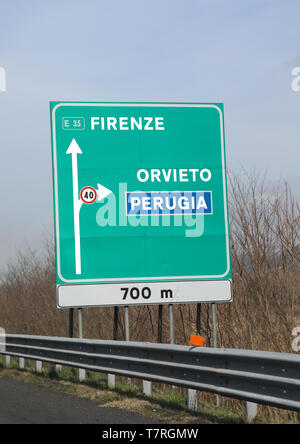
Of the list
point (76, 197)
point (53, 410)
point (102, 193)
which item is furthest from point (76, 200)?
point (53, 410)

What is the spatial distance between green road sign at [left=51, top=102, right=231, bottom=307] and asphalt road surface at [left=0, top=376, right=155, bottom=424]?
2.10 metres

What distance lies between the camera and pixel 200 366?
30.3 ft

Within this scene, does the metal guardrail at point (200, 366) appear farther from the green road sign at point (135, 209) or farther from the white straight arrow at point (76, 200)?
the white straight arrow at point (76, 200)

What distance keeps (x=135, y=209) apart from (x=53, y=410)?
4686 mm

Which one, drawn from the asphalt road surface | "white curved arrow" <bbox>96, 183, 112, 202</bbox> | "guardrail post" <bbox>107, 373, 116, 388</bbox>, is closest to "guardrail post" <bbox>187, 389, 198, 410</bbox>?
the asphalt road surface

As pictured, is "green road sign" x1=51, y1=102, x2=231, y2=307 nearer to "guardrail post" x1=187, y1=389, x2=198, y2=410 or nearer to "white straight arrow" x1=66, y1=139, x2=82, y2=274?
"white straight arrow" x1=66, y1=139, x2=82, y2=274

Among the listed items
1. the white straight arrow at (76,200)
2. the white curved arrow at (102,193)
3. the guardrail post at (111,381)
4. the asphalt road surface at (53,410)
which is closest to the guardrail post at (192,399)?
the asphalt road surface at (53,410)

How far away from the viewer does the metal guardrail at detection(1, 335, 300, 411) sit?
24.5 ft

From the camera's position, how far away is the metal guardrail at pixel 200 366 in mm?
7453

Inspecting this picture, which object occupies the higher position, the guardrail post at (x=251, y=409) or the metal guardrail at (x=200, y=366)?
the metal guardrail at (x=200, y=366)

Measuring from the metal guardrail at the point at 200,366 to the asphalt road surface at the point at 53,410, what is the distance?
0.86m

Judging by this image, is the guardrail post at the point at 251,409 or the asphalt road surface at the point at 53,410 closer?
the guardrail post at the point at 251,409

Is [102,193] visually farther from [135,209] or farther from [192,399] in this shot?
[192,399]
